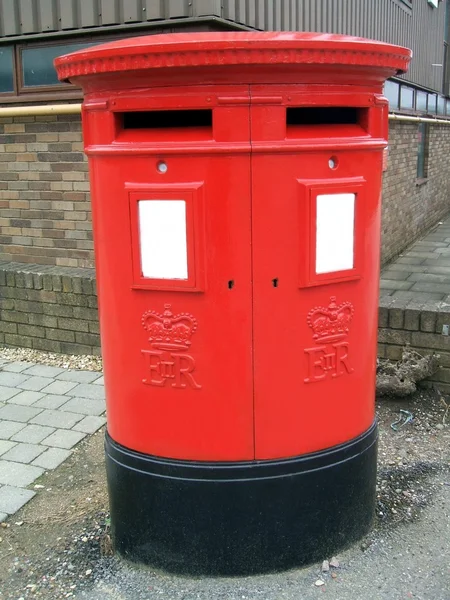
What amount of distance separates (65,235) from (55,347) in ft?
3.13

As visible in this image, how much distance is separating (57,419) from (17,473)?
68cm

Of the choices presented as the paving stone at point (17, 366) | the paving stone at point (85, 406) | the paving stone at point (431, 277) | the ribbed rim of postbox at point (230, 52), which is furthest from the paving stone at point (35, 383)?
the paving stone at point (431, 277)

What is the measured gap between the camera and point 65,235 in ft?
17.5

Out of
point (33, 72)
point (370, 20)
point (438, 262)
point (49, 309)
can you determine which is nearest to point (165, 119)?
point (49, 309)

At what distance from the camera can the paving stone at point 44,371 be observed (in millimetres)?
4895

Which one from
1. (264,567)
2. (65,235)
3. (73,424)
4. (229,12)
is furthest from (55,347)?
(264,567)

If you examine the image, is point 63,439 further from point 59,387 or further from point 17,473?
point 59,387

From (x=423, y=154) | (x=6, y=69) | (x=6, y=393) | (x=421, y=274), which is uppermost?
(x=6, y=69)

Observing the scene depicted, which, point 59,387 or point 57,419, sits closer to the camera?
point 57,419

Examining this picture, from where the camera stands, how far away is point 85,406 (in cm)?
429

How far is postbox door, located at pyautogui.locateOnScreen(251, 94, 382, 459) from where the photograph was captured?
2152mm

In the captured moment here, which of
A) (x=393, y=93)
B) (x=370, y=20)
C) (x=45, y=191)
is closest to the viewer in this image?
(x=45, y=191)

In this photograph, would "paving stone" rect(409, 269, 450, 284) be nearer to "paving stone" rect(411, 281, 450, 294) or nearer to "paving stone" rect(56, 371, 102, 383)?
"paving stone" rect(411, 281, 450, 294)

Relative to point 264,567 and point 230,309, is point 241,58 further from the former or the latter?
point 264,567
